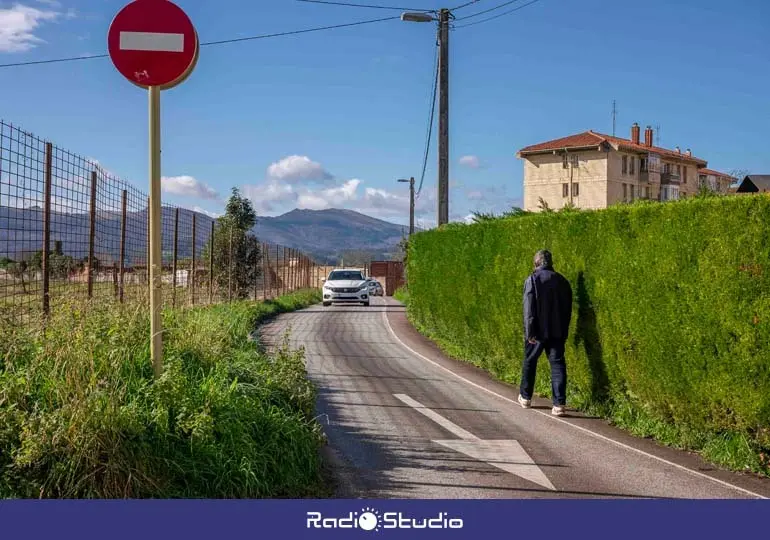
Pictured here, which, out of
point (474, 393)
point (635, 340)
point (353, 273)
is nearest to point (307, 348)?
point (474, 393)

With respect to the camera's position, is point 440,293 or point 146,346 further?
point 440,293

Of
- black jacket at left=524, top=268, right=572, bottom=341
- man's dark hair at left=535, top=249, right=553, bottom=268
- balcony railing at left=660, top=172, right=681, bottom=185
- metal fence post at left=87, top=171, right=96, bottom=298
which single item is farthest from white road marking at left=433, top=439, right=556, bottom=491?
balcony railing at left=660, top=172, right=681, bottom=185

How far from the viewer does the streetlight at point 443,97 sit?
2273 centimetres

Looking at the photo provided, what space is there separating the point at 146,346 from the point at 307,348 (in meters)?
9.73

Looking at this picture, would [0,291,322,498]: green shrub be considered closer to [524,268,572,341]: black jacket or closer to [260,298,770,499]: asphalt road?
[260,298,770,499]: asphalt road

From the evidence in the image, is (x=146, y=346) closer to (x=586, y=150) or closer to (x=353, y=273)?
(x=353, y=273)

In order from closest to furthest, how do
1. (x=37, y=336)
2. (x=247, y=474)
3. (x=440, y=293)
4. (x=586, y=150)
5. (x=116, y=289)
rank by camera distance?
1. (x=247, y=474)
2. (x=37, y=336)
3. (x=116, y=289)
4. (x=440, y=293)
5. (x=586, y=150)

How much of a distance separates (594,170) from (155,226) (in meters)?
80.0

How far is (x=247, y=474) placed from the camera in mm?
5852

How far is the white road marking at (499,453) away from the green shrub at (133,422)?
1617mm

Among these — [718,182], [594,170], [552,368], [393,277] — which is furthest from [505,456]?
[594,170]

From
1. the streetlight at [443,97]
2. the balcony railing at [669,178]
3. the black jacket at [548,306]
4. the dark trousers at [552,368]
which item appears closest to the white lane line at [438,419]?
the dark trousers at [552,368]

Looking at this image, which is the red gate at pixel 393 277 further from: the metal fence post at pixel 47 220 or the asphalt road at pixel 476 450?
the metal fence post at pixel 47 220

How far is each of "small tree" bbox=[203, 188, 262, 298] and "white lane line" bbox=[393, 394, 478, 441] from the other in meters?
12.4
